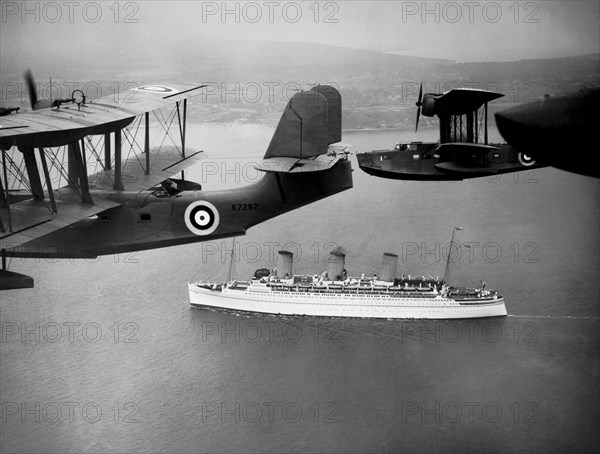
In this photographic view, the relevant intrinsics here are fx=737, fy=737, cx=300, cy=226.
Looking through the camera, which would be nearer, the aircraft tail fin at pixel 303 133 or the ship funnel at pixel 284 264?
the aircraft tail fin at pixel 303 133

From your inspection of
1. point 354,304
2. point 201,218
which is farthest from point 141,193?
point 354,304

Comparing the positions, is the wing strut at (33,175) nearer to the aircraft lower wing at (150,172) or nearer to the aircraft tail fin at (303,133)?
the aircraft lower wing at (150,172)

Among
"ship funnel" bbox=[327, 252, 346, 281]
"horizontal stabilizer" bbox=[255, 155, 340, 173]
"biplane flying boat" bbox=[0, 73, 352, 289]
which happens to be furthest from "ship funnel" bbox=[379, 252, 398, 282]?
"horizontal stabilizer" bbox=[255, 155, 340, 173]

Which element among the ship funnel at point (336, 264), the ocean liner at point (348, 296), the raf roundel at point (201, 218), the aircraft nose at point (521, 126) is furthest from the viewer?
the ocean liner at point (348, 296)

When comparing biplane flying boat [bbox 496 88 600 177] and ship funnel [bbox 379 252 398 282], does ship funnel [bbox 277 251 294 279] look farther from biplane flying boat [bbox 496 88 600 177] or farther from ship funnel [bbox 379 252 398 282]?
biplane flying boat [bbox 496 88 600 177]

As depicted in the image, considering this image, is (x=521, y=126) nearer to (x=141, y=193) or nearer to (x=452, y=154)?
(x=452, y=154)

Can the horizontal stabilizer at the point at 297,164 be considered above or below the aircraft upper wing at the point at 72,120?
below

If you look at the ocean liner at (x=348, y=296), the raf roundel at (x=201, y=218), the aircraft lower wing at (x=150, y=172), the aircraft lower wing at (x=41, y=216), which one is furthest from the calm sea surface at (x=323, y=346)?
the aircraft lower wing at (x=41, y=216)
